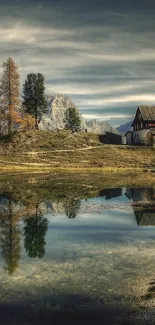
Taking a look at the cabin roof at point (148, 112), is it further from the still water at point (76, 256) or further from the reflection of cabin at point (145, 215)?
the still water at point (76, 256)

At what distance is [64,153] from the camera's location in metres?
74.9

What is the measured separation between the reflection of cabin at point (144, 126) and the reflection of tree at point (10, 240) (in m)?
69.1

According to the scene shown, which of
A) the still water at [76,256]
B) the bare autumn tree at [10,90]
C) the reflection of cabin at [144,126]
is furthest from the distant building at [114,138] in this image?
the still water at [76,256]

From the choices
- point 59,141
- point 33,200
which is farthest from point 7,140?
point 33,200

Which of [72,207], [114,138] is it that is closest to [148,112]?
[114,138]

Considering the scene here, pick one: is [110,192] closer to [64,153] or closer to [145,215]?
[145,215]

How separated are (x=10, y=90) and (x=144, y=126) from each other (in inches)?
1487

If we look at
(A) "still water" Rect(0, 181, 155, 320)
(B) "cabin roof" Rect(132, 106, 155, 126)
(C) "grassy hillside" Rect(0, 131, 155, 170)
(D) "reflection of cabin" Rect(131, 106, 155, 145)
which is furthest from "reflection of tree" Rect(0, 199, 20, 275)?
(B) "cabin roof" Rect(132, 106, 155, 126)

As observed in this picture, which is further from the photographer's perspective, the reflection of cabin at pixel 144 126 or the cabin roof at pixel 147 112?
the cabin roof at pixel 147 112

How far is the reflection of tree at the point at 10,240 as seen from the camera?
14.3 m

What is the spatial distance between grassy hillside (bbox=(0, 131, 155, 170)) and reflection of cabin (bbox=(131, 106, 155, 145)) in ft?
23.4

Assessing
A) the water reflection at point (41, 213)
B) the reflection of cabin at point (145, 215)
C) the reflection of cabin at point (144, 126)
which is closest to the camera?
the water reflection at point (41, 213)

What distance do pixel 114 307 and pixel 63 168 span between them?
5834cm

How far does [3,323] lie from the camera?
923 centimetres
